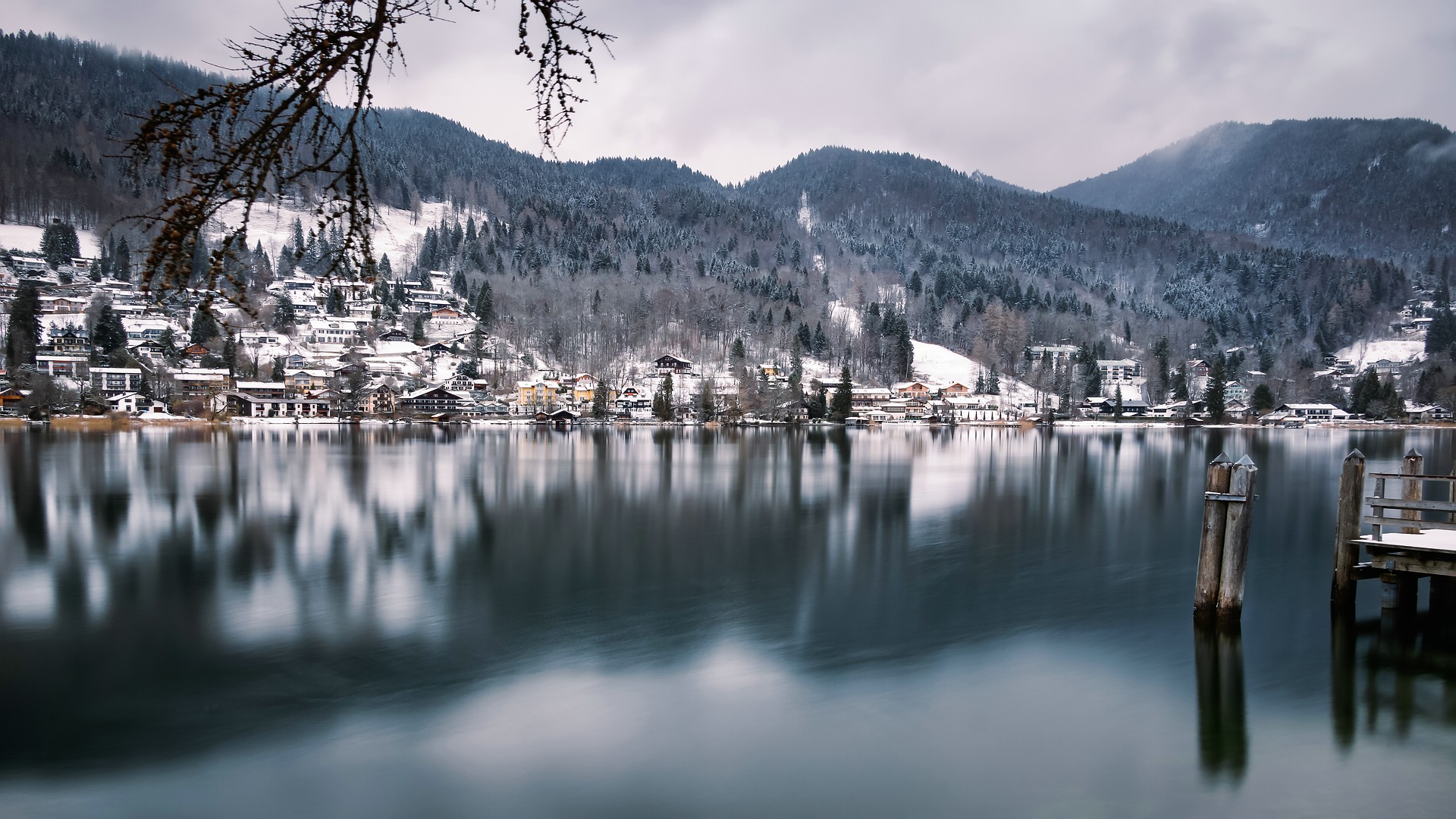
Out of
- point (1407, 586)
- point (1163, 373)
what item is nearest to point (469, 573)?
point (1407, 586)

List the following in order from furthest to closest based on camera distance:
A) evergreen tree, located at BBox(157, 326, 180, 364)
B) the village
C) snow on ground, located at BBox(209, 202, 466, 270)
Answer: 1. snow on ground, located at BBox(209, 202, 466, 270)
2. evergreen tree, located at BBox(157, 326, 180, 364)
3. the village

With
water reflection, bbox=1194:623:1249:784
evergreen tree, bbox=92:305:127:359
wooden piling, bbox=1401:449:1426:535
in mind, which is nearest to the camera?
water reflection, bbox=1194:623:1249:784

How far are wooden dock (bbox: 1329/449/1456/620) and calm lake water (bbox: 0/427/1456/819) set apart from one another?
2.08ft

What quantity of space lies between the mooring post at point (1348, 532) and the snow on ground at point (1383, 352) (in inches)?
6750

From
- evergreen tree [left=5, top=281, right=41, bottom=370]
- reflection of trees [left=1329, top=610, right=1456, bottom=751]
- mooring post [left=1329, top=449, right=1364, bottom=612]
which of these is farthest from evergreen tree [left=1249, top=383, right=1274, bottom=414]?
Answer: evergreen tree [left=5, top=281, right=41, bottom=370]

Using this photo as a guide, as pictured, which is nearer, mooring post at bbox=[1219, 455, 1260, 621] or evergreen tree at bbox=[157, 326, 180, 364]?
mooring post at bbox=[1219, 455, 1260, 621]

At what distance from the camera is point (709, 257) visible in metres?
176

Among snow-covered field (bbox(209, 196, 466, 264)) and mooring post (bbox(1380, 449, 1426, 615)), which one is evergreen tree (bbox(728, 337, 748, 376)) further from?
mooring post (bbox(1380, 449, 1426, 615))

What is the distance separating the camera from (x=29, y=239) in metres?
140

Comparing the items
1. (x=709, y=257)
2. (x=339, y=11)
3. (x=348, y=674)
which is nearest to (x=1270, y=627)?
(x=348, y=674)

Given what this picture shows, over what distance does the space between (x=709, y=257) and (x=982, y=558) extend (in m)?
161

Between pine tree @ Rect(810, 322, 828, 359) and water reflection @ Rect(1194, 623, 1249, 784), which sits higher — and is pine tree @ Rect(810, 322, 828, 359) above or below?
above

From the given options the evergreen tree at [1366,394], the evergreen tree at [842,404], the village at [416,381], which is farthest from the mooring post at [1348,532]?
the evergreen tree at [1366,394]

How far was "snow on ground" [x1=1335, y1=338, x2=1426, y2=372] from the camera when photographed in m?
155
